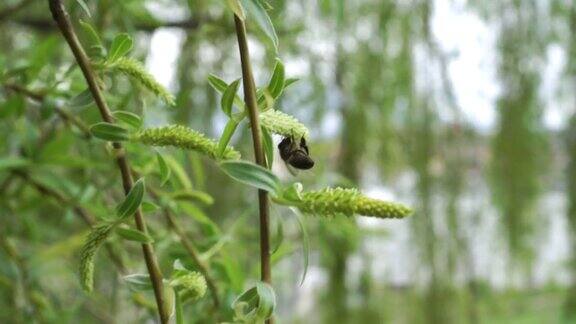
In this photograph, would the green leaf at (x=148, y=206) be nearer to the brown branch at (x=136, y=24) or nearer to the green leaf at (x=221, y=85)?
the green leaf at (x=221, y=85)

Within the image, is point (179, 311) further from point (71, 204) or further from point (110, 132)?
point (71, 204)

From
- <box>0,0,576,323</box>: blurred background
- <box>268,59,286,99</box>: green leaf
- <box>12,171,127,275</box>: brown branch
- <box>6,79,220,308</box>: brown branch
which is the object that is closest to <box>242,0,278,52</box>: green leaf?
<box>268,59,286,99</box>: green leaf

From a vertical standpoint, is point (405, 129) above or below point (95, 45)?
above

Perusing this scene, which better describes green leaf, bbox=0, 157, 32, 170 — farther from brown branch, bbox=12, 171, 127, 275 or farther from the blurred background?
the blurred background

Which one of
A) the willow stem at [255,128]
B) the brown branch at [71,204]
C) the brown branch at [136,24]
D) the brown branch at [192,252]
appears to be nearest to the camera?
A: the willow stem at [255,128]

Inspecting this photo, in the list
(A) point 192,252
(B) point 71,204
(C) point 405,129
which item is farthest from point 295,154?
(C) point 405,129

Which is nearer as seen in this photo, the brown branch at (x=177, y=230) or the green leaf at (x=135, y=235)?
the green leaf at (x=135, y=235)

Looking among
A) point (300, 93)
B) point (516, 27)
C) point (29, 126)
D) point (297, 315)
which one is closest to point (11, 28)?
point (300, 93)

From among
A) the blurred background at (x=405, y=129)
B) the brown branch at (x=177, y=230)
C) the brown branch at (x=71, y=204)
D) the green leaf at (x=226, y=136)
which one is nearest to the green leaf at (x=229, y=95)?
the green leaf at (x=226, y=136)
